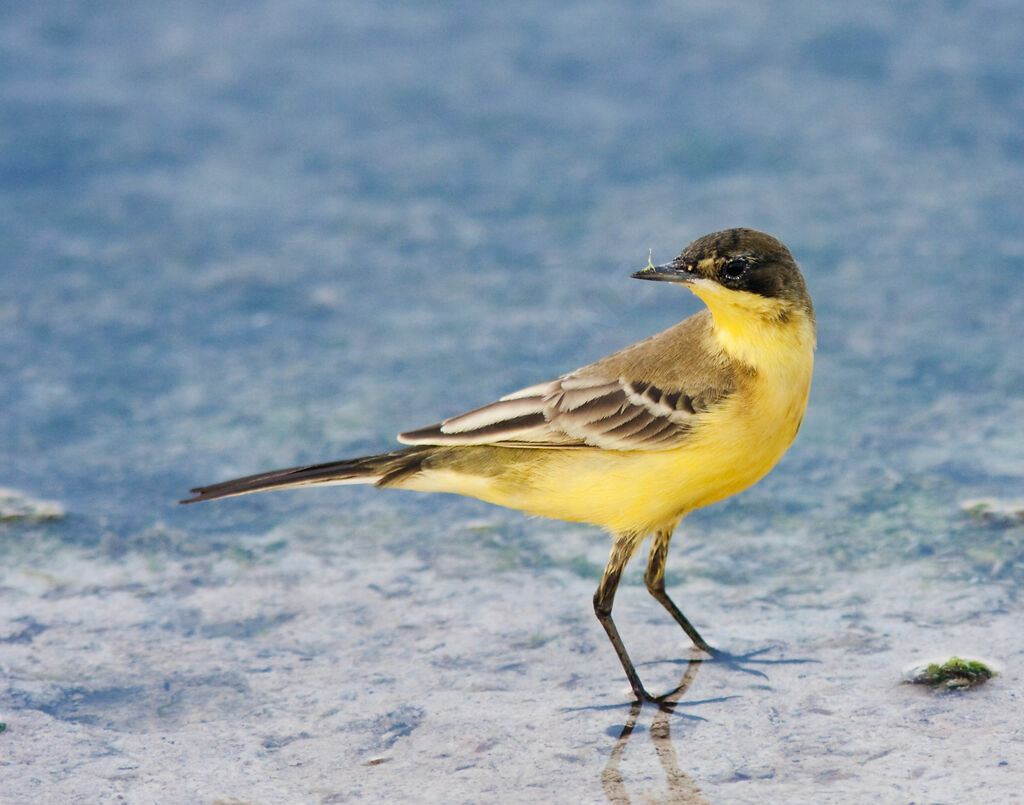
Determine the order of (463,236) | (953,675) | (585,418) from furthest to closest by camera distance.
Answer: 1. (463,236)
2. (585,418)
3. (953,675)

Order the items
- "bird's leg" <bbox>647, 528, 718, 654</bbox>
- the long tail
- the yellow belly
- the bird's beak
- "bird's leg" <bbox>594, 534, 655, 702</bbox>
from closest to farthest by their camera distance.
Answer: the yellow belly
the bird's beak
"bird's leg" <bbox>594, 534, 655, 702</bbox>
the long tail
"bird's leg" <bbox>647, 528, 718, 654</bbox>

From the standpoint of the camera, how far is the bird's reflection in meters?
5.07

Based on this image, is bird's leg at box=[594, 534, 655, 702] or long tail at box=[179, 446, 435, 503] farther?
long tail at box=[179, 446, 435, 503]

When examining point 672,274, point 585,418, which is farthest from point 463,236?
point 672,274

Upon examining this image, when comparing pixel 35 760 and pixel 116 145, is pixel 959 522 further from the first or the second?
pixel 116 145

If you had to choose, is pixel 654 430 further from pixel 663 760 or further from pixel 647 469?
pixel 663 760

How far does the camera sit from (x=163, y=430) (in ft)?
26.9

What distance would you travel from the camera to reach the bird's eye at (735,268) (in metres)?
5.95

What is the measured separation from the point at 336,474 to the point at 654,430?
143 centimetres

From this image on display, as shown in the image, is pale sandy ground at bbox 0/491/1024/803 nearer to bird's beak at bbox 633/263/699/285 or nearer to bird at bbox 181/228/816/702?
bird at bbox 181/228/816/702

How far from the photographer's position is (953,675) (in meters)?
5.66

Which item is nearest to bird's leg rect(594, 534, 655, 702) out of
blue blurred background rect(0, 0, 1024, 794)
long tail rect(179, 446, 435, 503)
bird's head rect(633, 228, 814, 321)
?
blue blurred background rect(0, 0, 1024, 794)

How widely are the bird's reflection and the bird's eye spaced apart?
1.72 m

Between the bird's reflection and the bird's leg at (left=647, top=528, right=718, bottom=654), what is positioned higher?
the bird's leg at (left=647, top=528, right=718, bottom=654)
